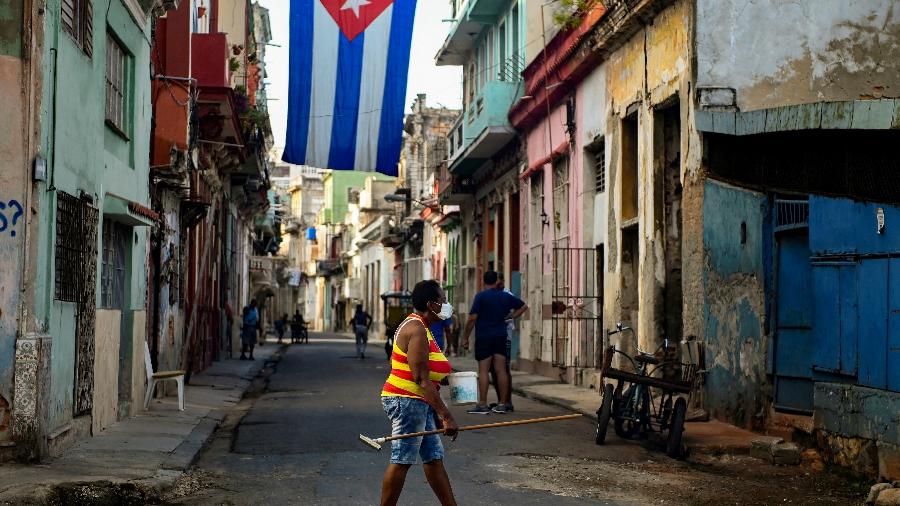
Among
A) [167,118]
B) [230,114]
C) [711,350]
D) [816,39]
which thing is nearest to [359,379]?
[230,114]

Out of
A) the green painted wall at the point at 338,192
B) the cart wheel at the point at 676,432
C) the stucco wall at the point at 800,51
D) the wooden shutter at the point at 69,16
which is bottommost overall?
the cart wheel at the point at 676,432

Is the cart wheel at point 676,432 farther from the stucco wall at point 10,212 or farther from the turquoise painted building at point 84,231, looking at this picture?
the stucco wall at point 10,212

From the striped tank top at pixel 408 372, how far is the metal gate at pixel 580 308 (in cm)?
1218

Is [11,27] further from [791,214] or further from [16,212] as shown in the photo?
[791,214]

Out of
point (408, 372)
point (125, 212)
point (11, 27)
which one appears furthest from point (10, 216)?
point (408, 372)

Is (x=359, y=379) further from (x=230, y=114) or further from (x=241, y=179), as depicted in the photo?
(x=241, y=179)

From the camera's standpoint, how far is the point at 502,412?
14.5 metres

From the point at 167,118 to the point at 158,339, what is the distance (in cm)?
359

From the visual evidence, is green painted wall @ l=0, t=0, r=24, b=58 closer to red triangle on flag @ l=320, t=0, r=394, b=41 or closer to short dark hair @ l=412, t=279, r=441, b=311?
short dark hair @ l=412, t=279, r=441, b=311

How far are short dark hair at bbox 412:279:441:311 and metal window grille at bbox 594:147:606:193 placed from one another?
1286 centimetres

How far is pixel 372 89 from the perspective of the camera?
17031 mm

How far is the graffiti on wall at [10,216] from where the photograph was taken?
912 cm

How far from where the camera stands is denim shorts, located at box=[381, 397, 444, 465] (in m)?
6.98

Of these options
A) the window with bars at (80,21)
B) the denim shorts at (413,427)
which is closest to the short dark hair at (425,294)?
the denim shorts at (413,427)
